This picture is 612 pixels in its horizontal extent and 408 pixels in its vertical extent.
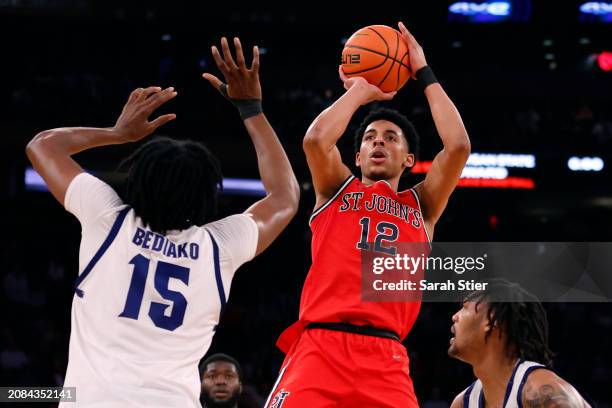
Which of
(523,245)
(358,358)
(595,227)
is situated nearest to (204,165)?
(358,358)

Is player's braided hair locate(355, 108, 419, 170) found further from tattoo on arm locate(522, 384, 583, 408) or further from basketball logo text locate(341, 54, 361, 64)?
tattoo on arm locate(522, 384, 583, 408)

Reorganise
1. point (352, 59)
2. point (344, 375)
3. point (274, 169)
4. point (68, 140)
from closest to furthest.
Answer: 1. point (68, 140)
2. point (274, 169)
3. point (344, 375)
4. point (352, 59)

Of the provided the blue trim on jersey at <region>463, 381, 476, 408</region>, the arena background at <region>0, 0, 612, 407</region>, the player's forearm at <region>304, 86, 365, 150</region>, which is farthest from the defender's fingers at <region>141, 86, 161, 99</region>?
the arena background at <region>0, 0, 612, 407</region>

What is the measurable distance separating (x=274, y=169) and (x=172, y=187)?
1.40 ft

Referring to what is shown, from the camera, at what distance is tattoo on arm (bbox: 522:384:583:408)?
4.07m

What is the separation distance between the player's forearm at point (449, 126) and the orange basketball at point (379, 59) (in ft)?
0.83

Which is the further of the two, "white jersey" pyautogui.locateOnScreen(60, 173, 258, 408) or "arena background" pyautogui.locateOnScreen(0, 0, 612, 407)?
"arena background" pyautogui.locateOnScreen(0, 0, 612, 407)

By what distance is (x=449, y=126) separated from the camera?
466cm

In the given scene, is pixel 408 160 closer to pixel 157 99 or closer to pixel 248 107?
pixel 248 107

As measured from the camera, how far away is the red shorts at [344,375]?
4.09 m

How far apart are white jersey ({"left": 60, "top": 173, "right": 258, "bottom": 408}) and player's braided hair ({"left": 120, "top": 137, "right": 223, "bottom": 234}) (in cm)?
4

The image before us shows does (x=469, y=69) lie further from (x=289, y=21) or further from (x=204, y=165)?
(x=204, y=165)

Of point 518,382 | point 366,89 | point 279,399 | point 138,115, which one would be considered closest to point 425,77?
point 366,89

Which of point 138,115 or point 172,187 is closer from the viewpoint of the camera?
point 172,187
